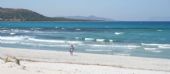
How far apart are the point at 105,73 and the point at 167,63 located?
8.43 metres

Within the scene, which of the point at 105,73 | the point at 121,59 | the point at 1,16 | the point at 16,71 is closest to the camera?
the point at 16,71

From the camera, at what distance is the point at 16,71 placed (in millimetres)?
14398

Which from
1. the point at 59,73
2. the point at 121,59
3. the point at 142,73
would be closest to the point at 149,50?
the point at 121,59

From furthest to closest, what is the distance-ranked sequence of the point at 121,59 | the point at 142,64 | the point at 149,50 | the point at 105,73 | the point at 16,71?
the point at 149,50, the point at 121,59, the point at 142,64, the point at 105,73, the point at 16,71

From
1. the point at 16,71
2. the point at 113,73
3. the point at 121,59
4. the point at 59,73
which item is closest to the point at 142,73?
the point at 113,73

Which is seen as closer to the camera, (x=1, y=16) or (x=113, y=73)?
(x=113, y=73)

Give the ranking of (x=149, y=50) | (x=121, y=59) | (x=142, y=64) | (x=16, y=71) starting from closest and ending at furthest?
(x=16, y=71)
(x=142, y=64)
(x=121, y=59)
(x=149, y=50)

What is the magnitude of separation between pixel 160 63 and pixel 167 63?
0.47 metres

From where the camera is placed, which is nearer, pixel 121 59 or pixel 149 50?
pixel 121 59

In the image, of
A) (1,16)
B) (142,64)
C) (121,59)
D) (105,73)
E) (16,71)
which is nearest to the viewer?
(16,71)

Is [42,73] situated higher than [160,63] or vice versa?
[42,73]

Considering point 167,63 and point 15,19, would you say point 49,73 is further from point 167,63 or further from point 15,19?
point 15,19

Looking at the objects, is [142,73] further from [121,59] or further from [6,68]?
[121,59]

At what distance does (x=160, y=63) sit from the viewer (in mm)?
24156
